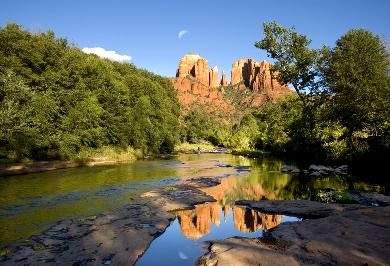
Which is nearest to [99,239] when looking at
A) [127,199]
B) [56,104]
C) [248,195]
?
[127,199]

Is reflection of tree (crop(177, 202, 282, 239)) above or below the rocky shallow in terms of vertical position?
below

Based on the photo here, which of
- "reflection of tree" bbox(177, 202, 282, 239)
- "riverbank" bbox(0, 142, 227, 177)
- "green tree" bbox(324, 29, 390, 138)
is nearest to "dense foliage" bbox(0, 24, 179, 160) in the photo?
"riverbank" bbox(0, 142, 227, 177)

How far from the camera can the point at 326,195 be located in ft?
66.4

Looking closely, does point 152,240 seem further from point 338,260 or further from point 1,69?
point 1,69

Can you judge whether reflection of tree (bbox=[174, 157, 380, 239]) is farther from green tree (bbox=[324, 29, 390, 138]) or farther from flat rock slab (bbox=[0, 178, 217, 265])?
green tree (bbox=[324, 29, 390, 138])

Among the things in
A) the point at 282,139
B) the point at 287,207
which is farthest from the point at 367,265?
the point at 282,139

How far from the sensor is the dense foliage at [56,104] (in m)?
36.8

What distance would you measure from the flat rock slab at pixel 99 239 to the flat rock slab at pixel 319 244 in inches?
108

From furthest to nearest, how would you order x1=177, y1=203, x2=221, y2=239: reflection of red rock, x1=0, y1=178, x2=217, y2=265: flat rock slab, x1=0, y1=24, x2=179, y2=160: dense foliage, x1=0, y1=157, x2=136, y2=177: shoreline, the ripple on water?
x1=0, y1=24, x2=179, y2=160: dense foliage → x1=0, y1=157, x2=136, y2=177: shoreline → x1=177, y1=203, x2=221, y2=239: reflection of red rock → the ripple on water → x1=0, y1=178, x2=217, y2=265: flat rock slab

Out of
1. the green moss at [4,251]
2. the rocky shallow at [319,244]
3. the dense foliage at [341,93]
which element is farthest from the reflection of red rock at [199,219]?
the dense foliage at [341,93]

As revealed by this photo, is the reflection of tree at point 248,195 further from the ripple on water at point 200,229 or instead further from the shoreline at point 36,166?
the shoreline at point 36,166

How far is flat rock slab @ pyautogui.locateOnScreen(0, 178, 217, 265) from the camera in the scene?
1020 cm

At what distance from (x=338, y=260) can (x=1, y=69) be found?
136 feet

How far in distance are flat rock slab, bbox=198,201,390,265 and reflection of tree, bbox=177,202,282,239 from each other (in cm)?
191
